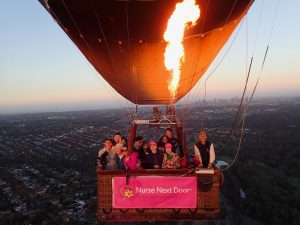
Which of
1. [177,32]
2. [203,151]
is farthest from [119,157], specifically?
[177,32]

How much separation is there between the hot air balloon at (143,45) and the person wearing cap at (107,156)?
0.40 meters

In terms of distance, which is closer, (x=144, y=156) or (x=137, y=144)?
(x=144, y=156)

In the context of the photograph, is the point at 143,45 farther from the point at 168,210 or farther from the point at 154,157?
the point at 168,210

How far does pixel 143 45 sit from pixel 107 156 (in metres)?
2.56

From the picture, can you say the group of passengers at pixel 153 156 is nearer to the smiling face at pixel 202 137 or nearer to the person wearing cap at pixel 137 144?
the smiling face at pixel 202 137

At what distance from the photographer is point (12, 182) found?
153 feet

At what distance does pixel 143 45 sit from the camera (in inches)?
280

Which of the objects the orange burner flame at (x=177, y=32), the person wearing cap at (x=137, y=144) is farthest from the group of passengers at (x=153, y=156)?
the orange burner flame at (x=177, y=32)

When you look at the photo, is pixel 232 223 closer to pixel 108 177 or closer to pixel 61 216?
pixel 61 216

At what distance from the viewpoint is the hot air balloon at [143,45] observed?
5.31m

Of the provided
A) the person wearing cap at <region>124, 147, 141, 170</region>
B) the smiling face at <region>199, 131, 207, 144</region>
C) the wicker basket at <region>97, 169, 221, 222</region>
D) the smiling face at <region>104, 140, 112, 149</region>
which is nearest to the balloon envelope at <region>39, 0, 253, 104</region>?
the smiling face at <region>199, 131, 207, 144</region>

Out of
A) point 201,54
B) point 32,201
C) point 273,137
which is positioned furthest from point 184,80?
point 273,137

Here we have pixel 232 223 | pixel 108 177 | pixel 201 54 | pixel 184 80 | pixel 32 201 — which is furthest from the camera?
pixel 32 201

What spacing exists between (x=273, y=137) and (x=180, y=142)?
70960 mm
